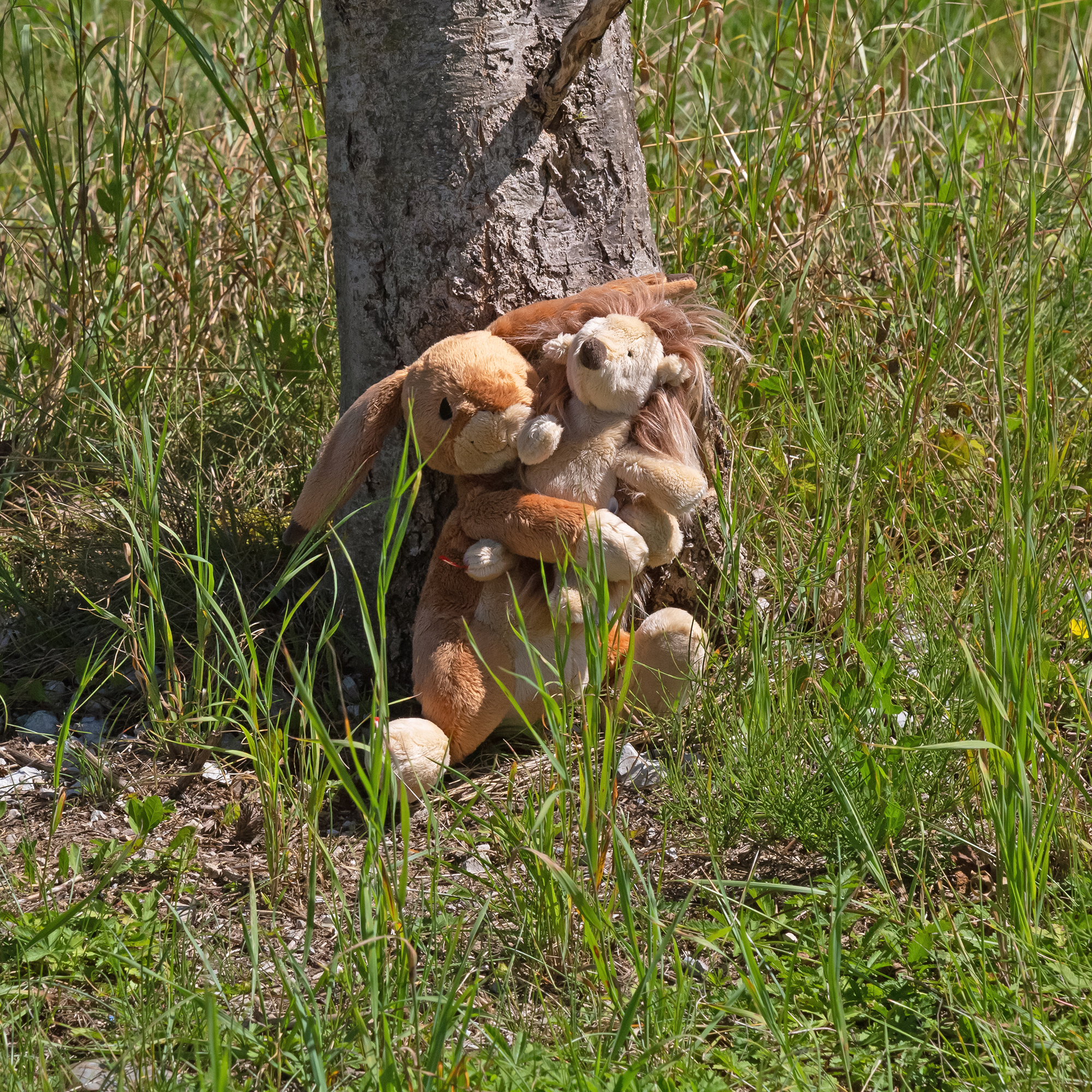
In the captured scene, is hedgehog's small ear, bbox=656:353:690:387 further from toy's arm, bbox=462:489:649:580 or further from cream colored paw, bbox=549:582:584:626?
cream colored paw, bbox=549:582:584:626

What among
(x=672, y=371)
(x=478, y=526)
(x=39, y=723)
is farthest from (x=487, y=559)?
(x=39, y=723)

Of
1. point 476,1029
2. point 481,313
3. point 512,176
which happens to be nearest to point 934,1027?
point 476,1029

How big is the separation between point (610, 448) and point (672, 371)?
185mm

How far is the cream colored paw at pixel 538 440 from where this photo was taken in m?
1.80

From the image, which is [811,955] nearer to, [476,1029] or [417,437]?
[476,1029]

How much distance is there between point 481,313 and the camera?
2.04m

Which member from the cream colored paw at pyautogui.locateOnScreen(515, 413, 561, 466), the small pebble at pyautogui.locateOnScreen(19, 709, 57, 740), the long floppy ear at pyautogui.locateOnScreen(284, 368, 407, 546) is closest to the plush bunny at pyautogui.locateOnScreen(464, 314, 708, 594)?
the cream colored paw at pyautogui.locateOnScreen(515, 413, 561, 466)

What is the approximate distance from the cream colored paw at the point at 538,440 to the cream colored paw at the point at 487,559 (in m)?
0.17

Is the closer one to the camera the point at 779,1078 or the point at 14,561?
the point at 779,1078

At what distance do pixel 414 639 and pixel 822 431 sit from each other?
2.96ft

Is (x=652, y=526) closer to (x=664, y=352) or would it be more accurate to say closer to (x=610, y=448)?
(x=610, y=448)

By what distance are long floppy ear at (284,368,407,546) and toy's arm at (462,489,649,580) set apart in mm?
247

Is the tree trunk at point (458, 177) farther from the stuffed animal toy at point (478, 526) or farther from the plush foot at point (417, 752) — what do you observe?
the plush foot at point (417, 752)

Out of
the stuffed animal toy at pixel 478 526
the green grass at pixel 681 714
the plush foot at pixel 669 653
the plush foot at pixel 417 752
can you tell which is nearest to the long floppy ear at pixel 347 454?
the stuffed animal toy at pixel 478 526
